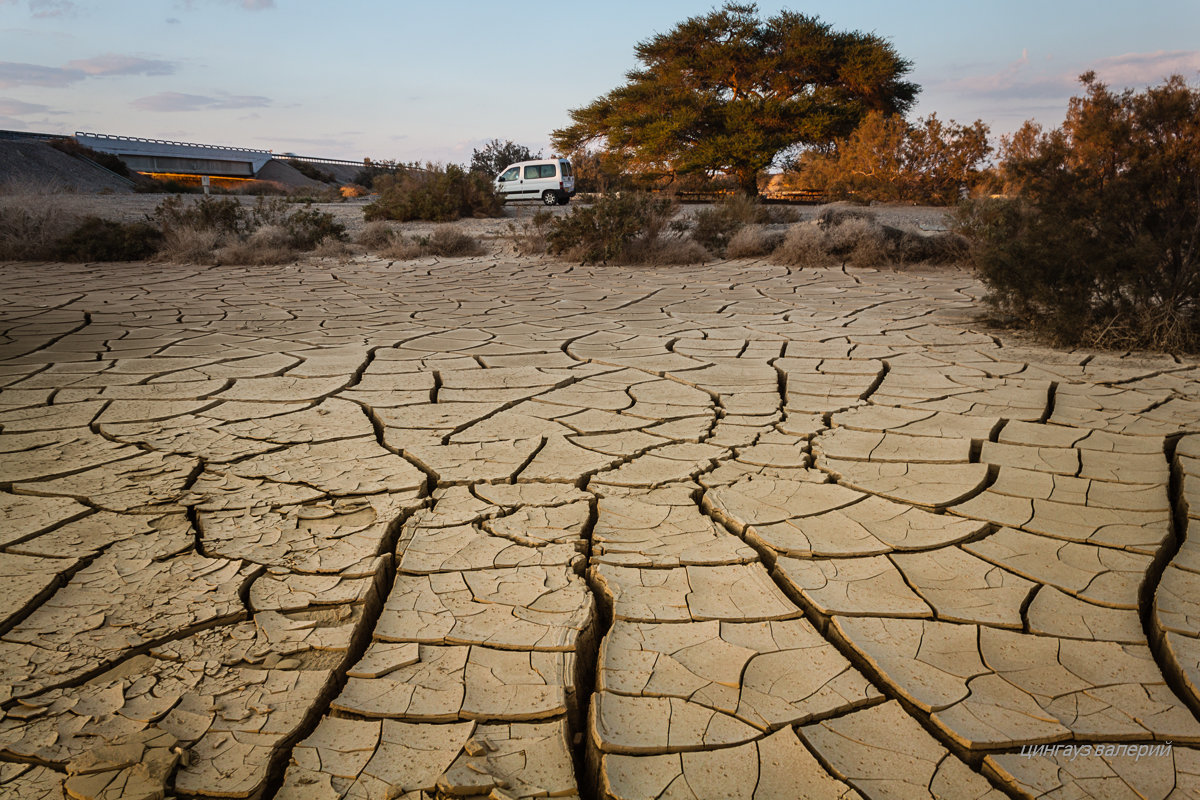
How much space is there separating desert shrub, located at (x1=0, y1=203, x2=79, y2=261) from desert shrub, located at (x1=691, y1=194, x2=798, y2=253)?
25.4 feet

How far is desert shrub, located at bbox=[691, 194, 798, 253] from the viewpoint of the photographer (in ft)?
31.8

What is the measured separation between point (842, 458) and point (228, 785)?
216 cm

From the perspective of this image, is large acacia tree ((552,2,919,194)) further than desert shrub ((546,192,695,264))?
Yes

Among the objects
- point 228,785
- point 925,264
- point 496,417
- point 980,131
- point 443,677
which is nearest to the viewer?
point 228,785

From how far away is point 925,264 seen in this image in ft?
27.8

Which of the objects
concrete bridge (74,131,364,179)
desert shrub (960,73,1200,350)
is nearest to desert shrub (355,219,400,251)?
desert shrub (960,73,1200,350)

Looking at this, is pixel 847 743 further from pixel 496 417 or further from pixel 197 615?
pixel 496 417

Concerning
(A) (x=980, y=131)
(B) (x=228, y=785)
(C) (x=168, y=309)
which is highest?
(A) (x=980, y=131)

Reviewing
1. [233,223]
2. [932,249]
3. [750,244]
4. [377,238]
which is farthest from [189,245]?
[932,249]

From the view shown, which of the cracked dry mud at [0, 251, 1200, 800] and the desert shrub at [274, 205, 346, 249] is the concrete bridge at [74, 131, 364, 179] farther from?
the cracked dry mud at [0, 251, 1200, 800]

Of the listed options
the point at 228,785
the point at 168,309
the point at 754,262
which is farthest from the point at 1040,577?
the point at 754,262

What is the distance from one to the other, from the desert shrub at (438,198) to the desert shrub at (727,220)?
16.3ft

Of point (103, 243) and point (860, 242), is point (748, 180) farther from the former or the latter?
point (103, 243)

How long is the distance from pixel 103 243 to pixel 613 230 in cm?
600
